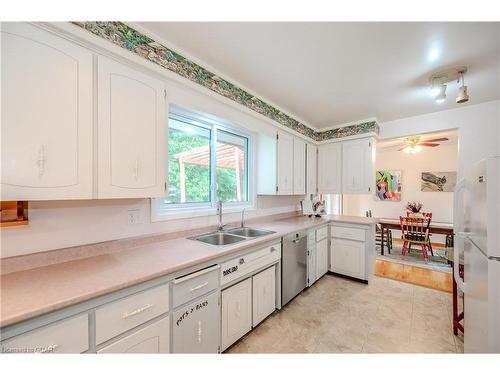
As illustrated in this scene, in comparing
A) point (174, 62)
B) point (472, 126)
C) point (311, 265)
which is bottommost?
point (311, 265)

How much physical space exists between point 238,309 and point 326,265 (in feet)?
6.15

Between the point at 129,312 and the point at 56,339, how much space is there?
0.86 feet

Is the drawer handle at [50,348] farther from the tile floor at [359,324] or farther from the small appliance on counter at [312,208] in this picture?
the small appliance on counter at [312,208]

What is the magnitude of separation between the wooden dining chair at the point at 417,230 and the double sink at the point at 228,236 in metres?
3.28

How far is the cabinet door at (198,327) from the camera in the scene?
1.23 m

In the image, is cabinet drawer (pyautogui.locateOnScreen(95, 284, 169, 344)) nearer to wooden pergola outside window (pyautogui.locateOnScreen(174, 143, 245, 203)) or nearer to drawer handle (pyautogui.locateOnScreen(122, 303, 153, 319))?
drawer handle (pyautogui.locateOnScreen(122, 303, 153, 319))

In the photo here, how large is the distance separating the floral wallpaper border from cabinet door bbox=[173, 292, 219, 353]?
1.67m

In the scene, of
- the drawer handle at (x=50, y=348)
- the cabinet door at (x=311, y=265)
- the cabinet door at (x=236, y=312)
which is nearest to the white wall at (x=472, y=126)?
the cabinet door at (x=311, y=265)

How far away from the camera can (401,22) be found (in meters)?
1.35

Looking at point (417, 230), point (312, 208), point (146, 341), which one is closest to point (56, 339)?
point (146, 341)

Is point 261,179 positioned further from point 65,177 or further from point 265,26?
point 65,177

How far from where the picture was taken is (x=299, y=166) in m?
3.11

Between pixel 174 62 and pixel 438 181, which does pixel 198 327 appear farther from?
pixel 438 181
